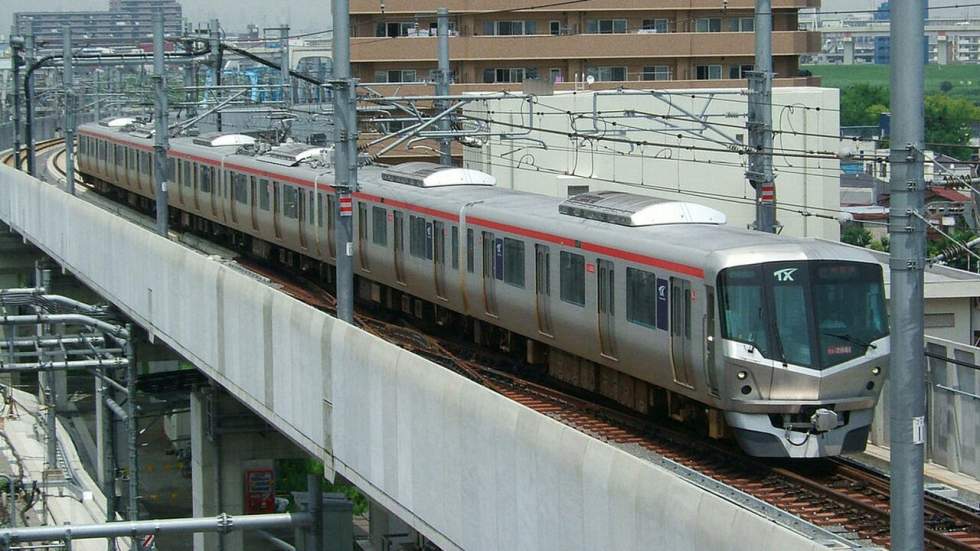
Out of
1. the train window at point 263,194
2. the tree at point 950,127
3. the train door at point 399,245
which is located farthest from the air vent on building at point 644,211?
the tree at point 950,127

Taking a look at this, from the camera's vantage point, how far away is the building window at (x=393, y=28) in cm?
6169

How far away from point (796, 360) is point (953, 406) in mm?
1715

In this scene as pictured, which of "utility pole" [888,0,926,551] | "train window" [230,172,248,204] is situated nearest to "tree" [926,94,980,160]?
"train window" [230,172,248,204]

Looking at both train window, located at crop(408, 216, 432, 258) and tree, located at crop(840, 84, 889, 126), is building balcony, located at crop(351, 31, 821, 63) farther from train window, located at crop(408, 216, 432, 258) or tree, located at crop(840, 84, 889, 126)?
train window, located at crop(408, 216, 432, 258)

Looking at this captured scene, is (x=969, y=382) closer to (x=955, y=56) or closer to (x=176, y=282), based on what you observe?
(x=176, y=282)

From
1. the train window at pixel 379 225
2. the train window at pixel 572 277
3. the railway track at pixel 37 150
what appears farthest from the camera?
the railway track at pixel 37 150

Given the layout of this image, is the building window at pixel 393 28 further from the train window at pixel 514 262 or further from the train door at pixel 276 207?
the train window at pixel 514 262

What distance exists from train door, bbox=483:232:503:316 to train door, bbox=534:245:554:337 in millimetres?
1144

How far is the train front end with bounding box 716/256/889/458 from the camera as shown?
13.1m

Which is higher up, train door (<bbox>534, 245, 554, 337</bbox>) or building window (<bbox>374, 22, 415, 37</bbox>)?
building window (<bbox>374, 22, 415, 37</bbox>)

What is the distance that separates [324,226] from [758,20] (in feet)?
30.3

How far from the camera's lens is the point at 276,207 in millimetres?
27703

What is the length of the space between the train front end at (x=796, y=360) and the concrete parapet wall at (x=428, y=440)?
2522mm

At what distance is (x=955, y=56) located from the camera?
154 meters
